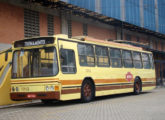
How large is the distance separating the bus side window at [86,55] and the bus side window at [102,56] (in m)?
0.49

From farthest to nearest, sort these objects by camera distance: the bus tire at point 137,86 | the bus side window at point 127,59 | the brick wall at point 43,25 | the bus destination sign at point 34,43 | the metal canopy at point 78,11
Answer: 1. the brick wall at point 43,25
2. the metal canopy at point 78,11
3. the bus tire at point 137,86
4. the bus side window at point 127,59
5. the bus destination sign at point 34,43

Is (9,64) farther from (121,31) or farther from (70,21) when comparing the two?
(121,31)

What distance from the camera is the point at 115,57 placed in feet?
54.8

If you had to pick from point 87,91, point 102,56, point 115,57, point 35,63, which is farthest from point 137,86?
point 35,63

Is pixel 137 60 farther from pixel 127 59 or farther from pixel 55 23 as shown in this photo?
pixel 55 23

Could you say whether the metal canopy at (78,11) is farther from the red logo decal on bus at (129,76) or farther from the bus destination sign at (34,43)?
the bus destination sign at (34,43)

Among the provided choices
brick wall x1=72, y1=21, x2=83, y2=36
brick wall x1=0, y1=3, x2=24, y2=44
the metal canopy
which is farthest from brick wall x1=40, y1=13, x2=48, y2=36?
brick wall x1=72, y1=21, x2=83, y2=36

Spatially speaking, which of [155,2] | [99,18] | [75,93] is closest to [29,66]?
[75,93]

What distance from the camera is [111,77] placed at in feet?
52.6

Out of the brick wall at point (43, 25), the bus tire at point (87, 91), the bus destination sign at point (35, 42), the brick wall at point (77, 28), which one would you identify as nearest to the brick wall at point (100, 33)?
the brick wall at point (77, 28)

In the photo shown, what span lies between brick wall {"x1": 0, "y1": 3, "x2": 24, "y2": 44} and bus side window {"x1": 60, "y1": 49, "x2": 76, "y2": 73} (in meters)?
7.45

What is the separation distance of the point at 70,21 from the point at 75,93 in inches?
531

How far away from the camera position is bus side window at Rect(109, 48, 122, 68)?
16359 mm

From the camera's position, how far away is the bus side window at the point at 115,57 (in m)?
16.4
